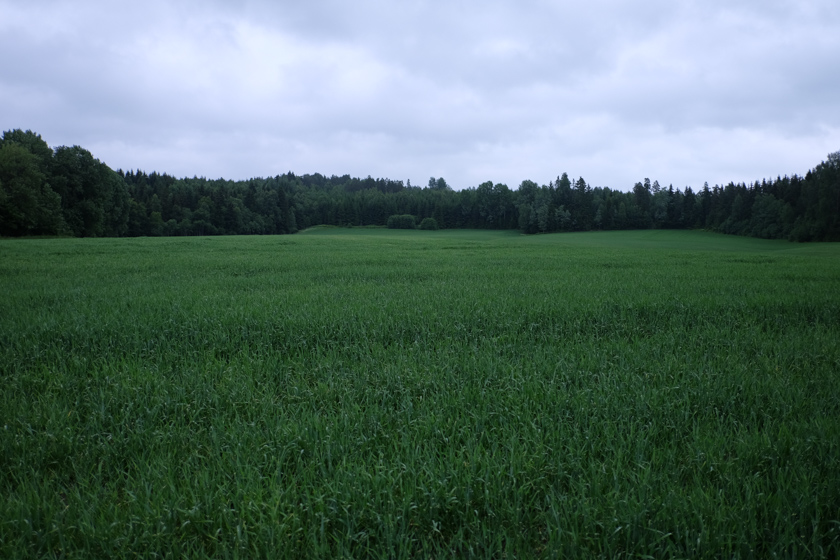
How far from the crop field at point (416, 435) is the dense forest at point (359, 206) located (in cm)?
5955

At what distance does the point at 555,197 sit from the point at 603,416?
107 metres

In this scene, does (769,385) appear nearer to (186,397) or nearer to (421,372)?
(421,372)

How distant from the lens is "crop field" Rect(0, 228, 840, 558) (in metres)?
2.40

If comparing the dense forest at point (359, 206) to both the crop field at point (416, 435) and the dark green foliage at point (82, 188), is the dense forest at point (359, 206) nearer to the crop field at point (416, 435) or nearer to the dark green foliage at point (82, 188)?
the dark green foliage at point (82, 188)

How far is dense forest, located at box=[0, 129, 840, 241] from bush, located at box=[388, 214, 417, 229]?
302 millimetres

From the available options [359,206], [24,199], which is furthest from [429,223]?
[24,199]

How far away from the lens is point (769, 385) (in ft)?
13.8

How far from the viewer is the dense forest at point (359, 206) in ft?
180

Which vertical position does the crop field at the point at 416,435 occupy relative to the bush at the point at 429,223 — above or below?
below

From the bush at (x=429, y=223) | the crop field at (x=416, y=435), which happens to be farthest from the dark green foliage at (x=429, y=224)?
the crop field at (x=416, y=435)

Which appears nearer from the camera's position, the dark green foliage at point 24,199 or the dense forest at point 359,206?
the dark green foliage at point 24,199

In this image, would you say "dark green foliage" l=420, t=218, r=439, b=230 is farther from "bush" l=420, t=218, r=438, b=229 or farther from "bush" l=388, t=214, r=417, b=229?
"bush" l=388, t=214, r=417, b=229

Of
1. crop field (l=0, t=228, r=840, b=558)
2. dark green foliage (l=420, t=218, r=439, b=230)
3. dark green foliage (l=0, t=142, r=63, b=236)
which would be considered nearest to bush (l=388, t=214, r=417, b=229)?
dark green foliage (l=420, t=218, r=439, b=230)

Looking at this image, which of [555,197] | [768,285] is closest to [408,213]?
[555,197]
